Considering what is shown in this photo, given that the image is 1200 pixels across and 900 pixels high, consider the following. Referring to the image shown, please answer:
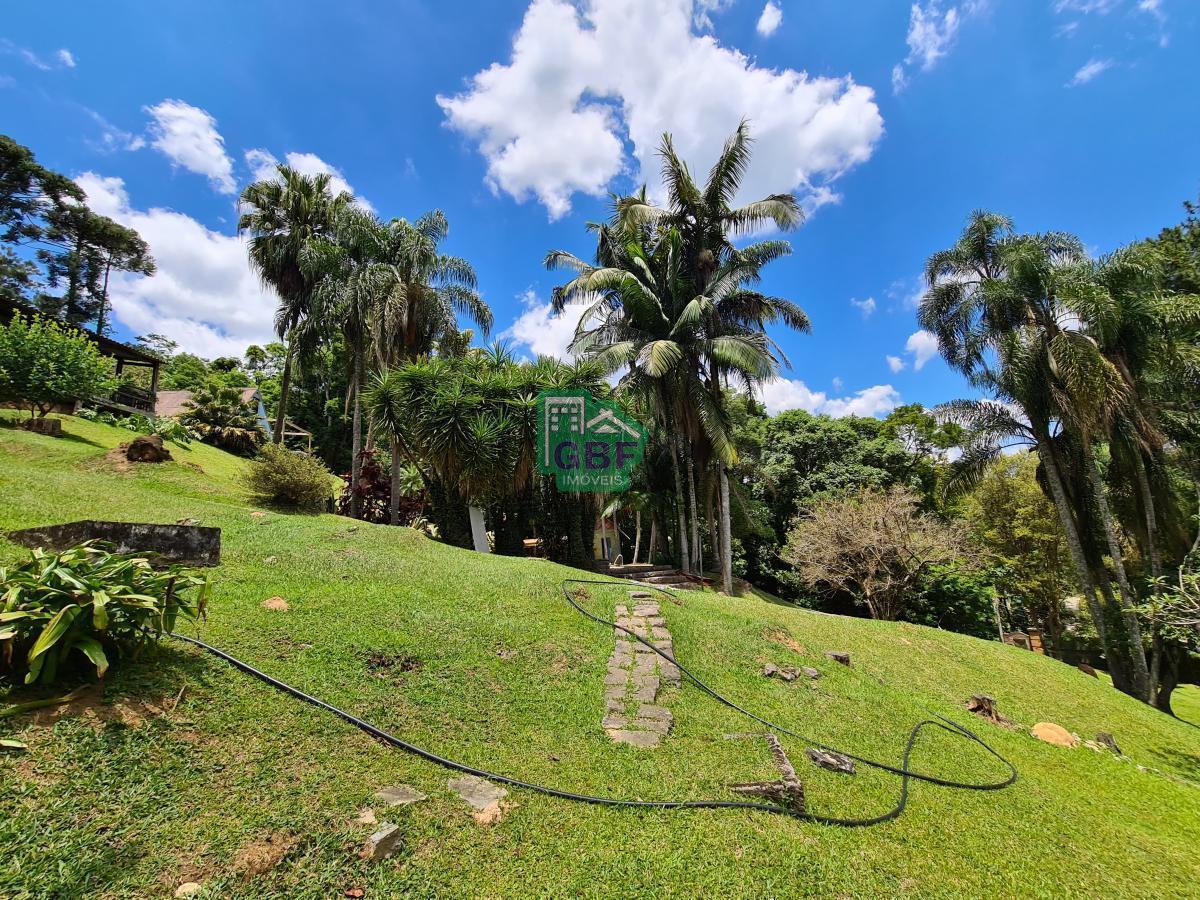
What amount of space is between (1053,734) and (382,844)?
9.50 metres

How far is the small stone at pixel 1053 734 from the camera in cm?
728

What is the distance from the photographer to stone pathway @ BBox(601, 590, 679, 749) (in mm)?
4715

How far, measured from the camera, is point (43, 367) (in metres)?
13.8


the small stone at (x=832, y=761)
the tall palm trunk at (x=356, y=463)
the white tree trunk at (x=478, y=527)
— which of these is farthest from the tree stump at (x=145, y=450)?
the small stone at (x=832, y=761)

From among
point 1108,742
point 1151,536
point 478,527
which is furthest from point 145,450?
point 1151,536

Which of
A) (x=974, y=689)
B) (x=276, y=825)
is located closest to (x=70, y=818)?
(x=276, y=825)

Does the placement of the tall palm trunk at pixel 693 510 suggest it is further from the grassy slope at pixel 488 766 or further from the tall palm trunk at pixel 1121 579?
the tall palm trunk at pixel 1121 579

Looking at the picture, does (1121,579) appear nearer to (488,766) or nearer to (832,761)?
(832,761)

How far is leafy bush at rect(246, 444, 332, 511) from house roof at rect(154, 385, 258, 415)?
15.4 m

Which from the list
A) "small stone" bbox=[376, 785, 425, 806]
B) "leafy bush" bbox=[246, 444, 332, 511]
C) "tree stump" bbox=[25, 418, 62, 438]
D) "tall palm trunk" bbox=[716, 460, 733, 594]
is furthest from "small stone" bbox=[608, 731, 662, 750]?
"tree stump" bbox=[25, 418, 62, 438]

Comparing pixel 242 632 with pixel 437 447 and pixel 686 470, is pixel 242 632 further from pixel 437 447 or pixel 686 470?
pixel 686 470

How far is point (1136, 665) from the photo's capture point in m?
12.3

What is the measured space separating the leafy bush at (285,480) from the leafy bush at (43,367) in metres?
7.46

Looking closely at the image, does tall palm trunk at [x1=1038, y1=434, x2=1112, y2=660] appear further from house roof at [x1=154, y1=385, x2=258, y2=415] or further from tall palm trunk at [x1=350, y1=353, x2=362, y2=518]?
house roof at [x1=154, y1=385, x2=258, y2=415]
